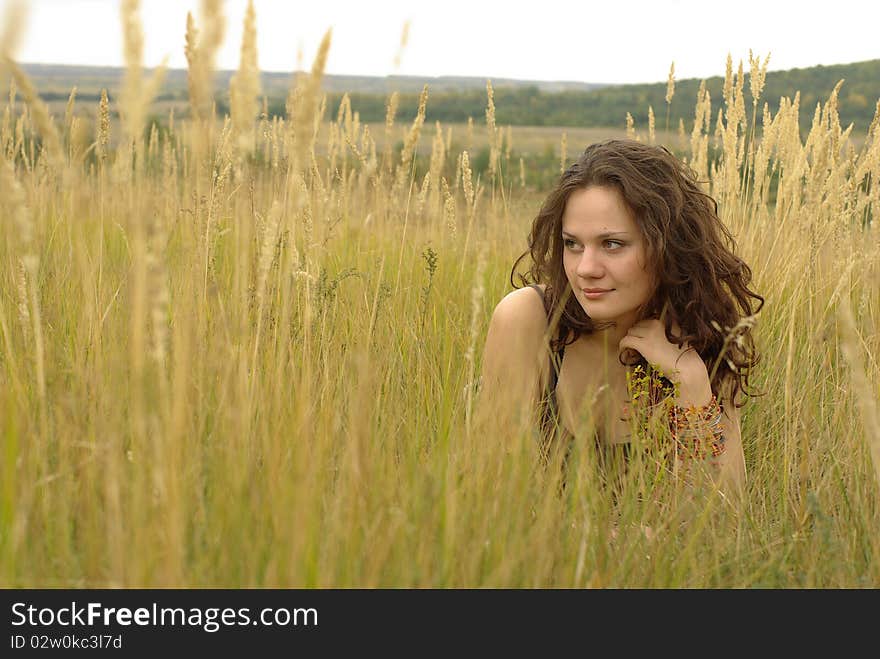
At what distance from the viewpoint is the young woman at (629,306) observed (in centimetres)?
228

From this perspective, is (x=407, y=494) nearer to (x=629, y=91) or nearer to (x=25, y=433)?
(x=25, y=433)

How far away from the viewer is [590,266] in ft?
7.37

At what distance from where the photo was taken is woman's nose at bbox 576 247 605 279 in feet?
7.36

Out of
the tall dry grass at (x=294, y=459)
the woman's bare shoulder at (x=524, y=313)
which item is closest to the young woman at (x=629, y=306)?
the woman's bare shoulder at (x=524, y=313)

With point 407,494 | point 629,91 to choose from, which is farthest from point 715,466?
point 629,91

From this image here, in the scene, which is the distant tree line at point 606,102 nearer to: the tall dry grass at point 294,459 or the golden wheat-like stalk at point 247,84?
the tall dry grass at point 294,459

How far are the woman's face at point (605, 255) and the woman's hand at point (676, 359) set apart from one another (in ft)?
0.37

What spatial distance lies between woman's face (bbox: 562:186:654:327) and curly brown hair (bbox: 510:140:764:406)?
3 centimetres

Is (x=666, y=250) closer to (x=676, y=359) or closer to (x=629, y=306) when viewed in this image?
(x=629, y=306)

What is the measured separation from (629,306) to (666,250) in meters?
0.20

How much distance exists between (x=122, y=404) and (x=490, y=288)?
1993mm

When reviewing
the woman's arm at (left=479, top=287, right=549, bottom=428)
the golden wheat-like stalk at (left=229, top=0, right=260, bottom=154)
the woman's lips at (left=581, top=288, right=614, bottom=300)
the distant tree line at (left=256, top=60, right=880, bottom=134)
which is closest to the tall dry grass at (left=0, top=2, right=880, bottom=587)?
the golden wheat-like stalk at (left=229, top=0, right=260, bottom=154)

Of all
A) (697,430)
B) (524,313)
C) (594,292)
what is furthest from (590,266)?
(697,430)

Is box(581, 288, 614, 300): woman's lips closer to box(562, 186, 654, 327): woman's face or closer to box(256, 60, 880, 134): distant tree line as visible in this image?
box(562, 186, 654, 327): woman's face
